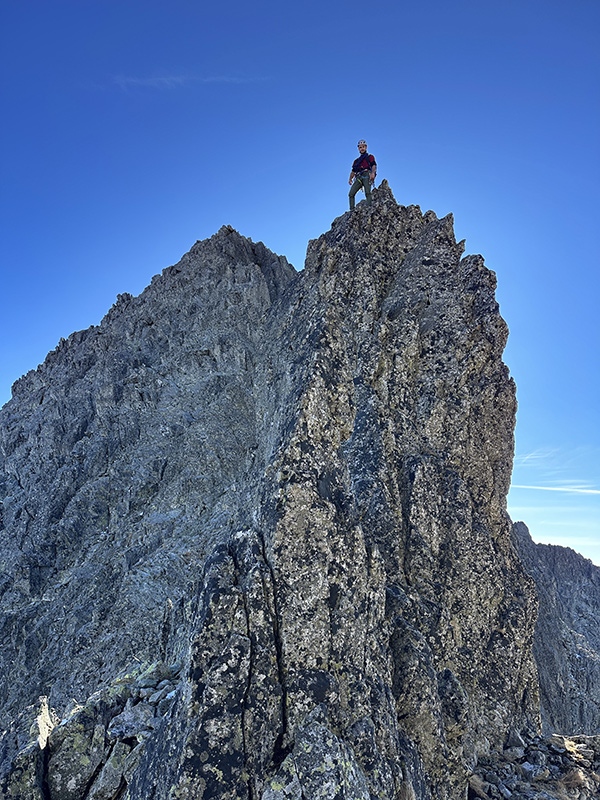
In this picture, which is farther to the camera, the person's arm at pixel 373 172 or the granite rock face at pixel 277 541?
the person's arm at pixel 373 172

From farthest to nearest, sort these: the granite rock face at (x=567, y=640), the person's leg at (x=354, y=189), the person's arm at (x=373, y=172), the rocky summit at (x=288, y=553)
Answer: the granite rock face at (x=567, y=640) → the person's leg at (x=354, y=189) → the person's arm at (x=373, y=172) → the rocky summit at (x=288, y=553)

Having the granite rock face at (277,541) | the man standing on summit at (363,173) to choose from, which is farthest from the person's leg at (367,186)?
the granite rock face at (277,541)

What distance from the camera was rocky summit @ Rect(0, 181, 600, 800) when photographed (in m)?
9.70

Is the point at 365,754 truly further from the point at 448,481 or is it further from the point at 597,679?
the point at 597,679

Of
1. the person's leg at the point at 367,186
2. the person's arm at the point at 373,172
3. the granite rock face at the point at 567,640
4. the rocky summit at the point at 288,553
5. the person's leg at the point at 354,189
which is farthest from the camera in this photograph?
the granite rock face at the point at 567,640

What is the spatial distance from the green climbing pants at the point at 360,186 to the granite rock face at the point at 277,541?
1661 mm

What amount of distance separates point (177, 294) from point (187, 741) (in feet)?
129

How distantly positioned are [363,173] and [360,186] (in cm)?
81

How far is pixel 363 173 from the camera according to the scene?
27.7 metres

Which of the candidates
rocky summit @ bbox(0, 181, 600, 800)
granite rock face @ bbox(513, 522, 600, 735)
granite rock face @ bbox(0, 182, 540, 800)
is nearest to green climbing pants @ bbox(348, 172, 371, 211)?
rocky summit @ bbox(0, 181, 600, 800)

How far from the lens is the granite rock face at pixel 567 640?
43.4m

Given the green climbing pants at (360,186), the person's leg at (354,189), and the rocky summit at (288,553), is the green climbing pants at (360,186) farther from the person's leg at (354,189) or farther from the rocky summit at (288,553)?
the rocky summit at (288,553)

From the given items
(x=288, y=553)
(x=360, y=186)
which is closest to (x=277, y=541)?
(x=288, y=553)

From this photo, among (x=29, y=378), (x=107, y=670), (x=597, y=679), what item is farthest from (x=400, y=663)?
(x=597, y=679)
